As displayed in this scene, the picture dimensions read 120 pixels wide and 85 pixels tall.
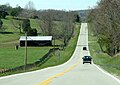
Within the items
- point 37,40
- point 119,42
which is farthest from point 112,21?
point 37,40

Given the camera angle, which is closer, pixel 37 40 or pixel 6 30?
pixel 37 40

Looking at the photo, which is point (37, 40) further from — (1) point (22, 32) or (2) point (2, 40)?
(1) point (22, 32)

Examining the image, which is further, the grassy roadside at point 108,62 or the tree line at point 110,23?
the tree line at point 110,23

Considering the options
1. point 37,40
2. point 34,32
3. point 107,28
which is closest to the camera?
point 107,28

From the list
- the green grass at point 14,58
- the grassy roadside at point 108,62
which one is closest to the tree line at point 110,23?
the grassy roadside at point 108,62

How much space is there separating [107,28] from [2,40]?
66.9 m

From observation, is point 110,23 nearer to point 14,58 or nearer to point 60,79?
point 14,58

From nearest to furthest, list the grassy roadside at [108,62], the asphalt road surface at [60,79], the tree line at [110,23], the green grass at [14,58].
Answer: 1. the asphalt road surface at [60,79]
2. the grassy roadside at [108,62]
3. the green grass at [14,58]
4. the tree line at [110,23]

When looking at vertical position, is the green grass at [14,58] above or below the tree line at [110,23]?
below

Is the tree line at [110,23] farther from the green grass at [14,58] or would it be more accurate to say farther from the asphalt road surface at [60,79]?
the asphalt road surface at [60,79]

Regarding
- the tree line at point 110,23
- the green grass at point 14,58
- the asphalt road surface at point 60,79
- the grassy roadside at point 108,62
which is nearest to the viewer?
the asphalt road surface at point 60,79

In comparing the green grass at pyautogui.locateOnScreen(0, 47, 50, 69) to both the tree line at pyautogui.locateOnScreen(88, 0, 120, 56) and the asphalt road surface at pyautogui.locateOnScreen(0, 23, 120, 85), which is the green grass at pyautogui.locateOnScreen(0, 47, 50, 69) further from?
the asphalt road surface at pyautogui.locateOnScreen(0, 23, 120, 85)

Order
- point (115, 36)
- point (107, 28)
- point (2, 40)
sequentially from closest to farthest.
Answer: point (115, 36) → point (107, 28) → point (2, 40)

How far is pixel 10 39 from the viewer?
146m
